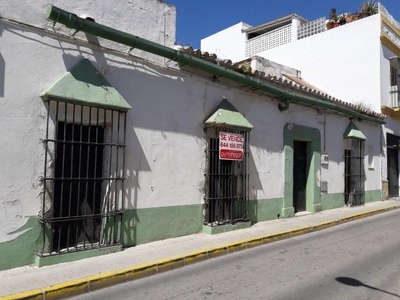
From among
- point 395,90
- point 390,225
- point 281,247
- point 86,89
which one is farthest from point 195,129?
point 395,90

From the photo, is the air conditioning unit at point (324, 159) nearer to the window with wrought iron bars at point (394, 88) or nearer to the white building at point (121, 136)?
the white building at point (121, 136)

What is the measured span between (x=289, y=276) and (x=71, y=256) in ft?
10.4

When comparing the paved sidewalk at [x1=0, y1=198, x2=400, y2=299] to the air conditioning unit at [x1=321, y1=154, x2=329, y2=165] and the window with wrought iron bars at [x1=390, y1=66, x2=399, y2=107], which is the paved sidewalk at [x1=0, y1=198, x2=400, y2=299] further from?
the window with wrought iron bars at [x1=390, y1=66, x2=399, y2=107]

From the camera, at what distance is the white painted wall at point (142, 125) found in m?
4.55

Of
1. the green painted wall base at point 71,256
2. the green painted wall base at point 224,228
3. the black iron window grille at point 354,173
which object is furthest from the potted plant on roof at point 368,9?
the green painted wall base at point 71,256

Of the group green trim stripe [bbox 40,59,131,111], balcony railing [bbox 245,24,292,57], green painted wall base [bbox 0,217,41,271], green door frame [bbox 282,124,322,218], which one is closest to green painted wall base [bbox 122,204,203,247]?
green painted wall base [bbox 0,217,41,271]

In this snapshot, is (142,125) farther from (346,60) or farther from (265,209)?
(346,60)

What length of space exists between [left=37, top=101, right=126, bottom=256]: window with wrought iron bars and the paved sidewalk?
1.35 ft

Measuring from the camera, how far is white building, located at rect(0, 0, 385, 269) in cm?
464

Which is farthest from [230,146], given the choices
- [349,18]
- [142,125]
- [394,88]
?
[349,18]

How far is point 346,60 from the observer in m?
14.2

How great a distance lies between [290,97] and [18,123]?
21.5 ft

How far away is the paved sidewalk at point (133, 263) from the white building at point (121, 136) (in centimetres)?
23

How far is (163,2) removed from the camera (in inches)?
259
